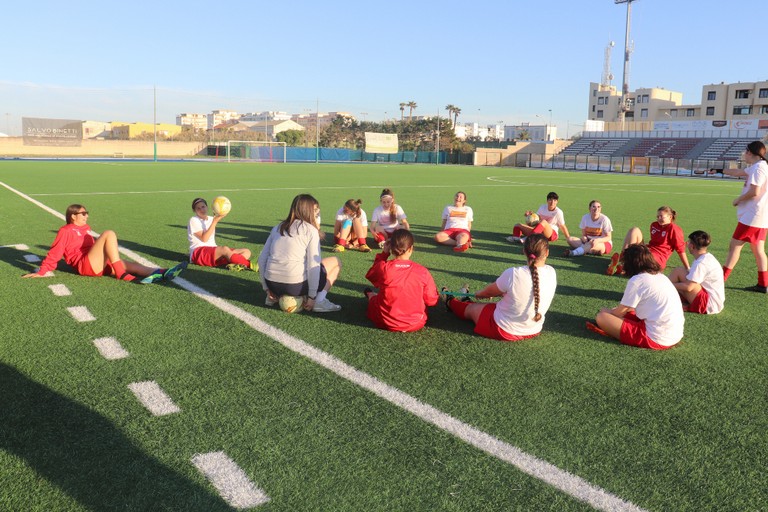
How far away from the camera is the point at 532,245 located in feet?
16.6

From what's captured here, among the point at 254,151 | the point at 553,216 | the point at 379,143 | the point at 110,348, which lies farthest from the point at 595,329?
the point at 379,143

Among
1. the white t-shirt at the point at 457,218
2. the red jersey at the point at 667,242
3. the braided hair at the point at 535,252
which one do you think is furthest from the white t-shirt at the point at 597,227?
the braided hair at the point at 535,252

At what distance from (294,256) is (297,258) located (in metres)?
0.04

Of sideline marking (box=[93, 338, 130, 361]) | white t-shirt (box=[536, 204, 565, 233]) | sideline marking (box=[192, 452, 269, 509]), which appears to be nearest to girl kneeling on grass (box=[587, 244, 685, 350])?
sideline marking (box=[192, 452, 269, 509])

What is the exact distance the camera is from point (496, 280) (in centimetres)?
597

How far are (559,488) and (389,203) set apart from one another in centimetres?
778

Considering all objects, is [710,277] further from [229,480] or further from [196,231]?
[196,231]

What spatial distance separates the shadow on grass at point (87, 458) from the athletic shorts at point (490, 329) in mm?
3124

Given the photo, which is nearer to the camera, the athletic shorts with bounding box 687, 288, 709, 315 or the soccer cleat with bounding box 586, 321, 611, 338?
the soccer cleat with bounding box 586, 321, 611, 338

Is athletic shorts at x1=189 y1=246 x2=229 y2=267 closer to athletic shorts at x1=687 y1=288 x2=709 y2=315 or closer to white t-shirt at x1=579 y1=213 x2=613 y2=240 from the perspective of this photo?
athletic shorts at x1=687 y1=288 x2=709 y2=315

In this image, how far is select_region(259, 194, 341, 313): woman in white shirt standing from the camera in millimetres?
5945

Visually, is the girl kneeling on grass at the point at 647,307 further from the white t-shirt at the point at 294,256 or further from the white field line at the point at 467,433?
the white t-shirt at the point at 294,256

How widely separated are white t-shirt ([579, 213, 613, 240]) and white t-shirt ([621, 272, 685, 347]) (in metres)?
5.19

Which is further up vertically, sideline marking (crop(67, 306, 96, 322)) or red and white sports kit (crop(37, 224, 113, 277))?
red and white sports kit (crop(37, 224, 113, 277))
